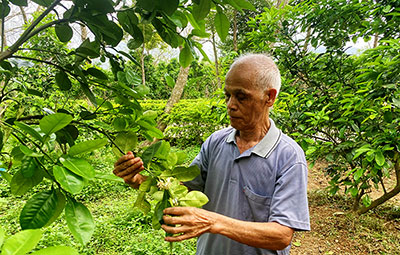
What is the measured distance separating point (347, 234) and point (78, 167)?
355 centimetres

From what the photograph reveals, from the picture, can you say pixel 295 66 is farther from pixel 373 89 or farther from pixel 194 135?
pixel 194 135

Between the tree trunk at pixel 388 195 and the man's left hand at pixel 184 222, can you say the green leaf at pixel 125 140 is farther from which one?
the tree trunk at pixel 388 195

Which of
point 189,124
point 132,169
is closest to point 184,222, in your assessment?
point 132,169

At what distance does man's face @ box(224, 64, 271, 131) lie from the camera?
3.96ft

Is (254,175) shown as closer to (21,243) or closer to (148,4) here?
(148,4)

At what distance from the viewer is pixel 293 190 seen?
41.3 inches

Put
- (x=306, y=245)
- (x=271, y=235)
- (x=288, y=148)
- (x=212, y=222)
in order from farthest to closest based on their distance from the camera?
(x=306, y=245) → (x=288, y=148) → (x=271, y=235) → (x=212, y=222)

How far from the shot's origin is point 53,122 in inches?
17.4

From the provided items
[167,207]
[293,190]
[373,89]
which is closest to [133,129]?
[167,207]

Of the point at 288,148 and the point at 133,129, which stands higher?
the point at 133,129

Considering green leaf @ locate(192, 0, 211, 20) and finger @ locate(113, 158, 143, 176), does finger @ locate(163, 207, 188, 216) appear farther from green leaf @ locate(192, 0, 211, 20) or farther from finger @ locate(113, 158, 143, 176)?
green leaf @ locate(192, 0, 211, 20)

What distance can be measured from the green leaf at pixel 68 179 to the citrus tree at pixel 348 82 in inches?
73.3

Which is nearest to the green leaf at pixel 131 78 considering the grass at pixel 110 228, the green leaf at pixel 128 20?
the green leaf at pixel 128 20

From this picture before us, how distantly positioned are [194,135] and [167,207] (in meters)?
6.56
